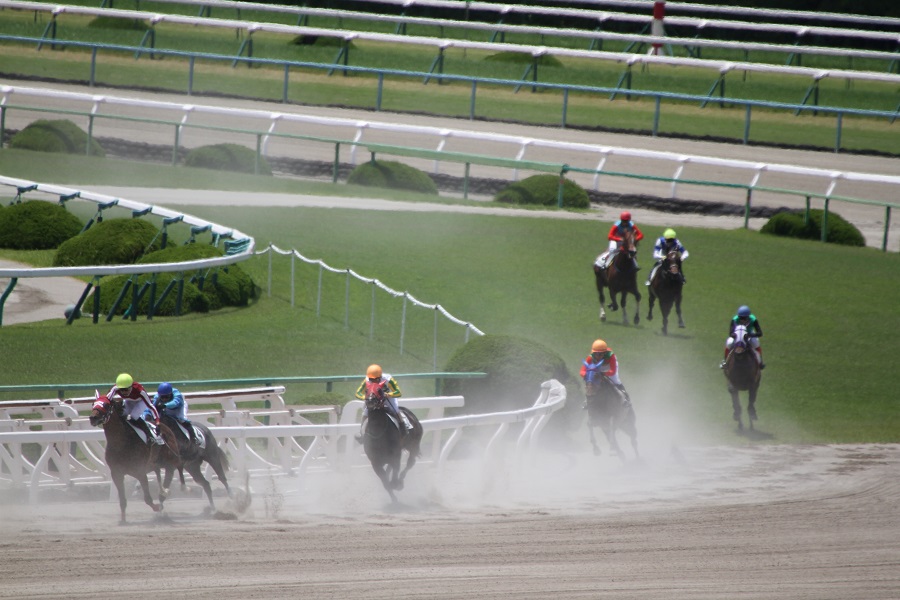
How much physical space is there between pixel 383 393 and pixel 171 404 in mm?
1943

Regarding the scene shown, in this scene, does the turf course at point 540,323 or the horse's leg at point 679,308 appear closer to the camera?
the turf course at point 540,323

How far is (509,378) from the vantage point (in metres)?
15.3

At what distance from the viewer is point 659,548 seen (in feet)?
36.5

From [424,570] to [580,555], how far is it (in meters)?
1.37

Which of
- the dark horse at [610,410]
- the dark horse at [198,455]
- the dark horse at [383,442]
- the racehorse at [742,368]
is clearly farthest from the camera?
the racehorse at [742,368]

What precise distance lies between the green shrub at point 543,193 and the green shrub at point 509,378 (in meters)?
14.6

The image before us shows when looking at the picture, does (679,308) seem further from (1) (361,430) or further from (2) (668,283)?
(1) (361,430)

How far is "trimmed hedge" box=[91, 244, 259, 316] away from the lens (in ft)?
65.2

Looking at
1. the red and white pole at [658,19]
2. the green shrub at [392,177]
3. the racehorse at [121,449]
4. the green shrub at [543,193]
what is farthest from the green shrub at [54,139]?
the racehorse at [121,449]

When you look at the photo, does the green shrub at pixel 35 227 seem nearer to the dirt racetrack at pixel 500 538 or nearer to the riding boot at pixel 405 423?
the dirt racetrack at pixel 500 538

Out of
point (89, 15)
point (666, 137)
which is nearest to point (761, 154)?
point (666, 137)

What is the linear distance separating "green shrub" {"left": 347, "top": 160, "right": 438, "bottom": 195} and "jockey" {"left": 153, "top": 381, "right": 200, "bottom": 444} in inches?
756

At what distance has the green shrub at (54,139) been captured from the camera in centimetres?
3291

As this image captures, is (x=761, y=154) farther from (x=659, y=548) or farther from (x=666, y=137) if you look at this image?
(x=659, y=548)
